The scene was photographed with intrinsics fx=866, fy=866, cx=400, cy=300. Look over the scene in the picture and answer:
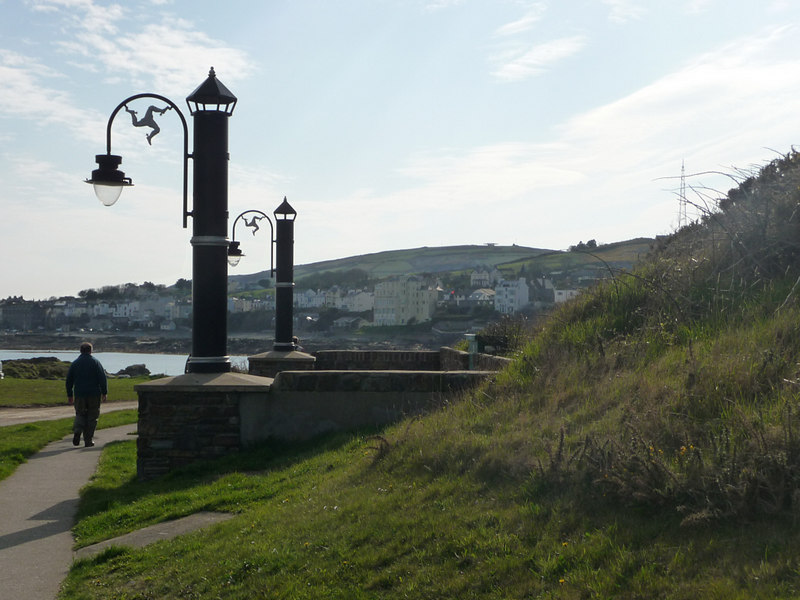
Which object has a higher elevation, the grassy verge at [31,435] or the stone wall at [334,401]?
the stone wall at [334,401]

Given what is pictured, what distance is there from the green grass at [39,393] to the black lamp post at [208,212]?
1286 cm

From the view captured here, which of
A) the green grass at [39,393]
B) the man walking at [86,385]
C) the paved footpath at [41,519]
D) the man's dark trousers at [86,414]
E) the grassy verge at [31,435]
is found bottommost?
the green grass at [39,393]

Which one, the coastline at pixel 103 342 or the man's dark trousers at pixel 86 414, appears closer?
the man's dark trousers at pixel 86 414

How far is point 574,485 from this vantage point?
5031 millimetres

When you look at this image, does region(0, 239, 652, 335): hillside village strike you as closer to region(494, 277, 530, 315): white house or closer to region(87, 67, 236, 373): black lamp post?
Result: region(494, 277, 530, 315): white house

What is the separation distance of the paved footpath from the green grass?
33.5 feet

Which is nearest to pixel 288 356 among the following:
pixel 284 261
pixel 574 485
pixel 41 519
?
pixel 284 261

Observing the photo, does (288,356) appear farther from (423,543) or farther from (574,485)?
(574,485)

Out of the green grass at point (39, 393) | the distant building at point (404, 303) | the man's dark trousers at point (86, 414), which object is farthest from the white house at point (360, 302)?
the man's dark trousers at point (86, 414)

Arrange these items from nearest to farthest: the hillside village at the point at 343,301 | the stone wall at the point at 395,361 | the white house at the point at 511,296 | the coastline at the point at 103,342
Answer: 1. the stone wall at the point at 395,361
2. the white house at the point at 511,296
3. the hillside village at the point at 343,301
4. the coastline at the point at 103,342

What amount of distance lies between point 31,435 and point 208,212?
7956 mm

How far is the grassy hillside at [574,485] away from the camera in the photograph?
4.17 metres

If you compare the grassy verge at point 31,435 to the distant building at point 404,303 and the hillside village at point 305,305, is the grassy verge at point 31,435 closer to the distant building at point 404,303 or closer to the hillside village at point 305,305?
the hillside village at point 305,305

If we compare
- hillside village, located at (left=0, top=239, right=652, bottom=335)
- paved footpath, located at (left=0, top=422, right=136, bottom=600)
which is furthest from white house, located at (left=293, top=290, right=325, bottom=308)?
paved footpath, located at (left=0, top=422, right=136, bottom=600)
